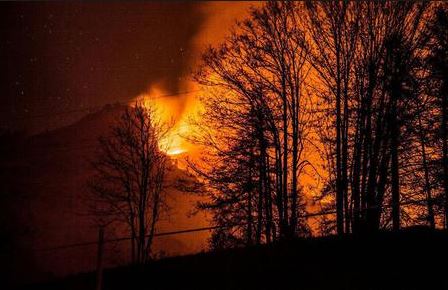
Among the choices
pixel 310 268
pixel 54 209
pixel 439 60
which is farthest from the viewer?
pixel 54 209

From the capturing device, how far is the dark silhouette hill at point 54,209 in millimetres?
34688

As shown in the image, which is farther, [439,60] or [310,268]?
[439,60]

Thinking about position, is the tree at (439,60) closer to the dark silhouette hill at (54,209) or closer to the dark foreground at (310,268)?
the dark foreground at (310,268)

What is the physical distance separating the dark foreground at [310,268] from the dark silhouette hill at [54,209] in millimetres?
15188

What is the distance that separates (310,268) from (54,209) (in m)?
46.8

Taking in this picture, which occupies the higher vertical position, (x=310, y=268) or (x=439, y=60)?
(x=439, y=60)

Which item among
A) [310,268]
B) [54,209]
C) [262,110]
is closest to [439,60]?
[262,110]

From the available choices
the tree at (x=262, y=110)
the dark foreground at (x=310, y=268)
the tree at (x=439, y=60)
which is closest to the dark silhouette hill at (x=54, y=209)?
the tree at (x=262, y=110)

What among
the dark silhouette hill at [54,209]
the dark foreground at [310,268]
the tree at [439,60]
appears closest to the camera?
the dark foreground at [310,268]

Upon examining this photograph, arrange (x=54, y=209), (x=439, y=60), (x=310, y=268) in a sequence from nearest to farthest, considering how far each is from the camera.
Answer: (x=310, y=268) → (x=439, y=60) → (x=54, y=209)

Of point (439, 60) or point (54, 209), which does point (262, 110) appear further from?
point (54, 209)

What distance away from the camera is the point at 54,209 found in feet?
165

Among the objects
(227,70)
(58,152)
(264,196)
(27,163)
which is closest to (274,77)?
(227,70)

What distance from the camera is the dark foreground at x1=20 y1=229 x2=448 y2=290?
9.28 meters
